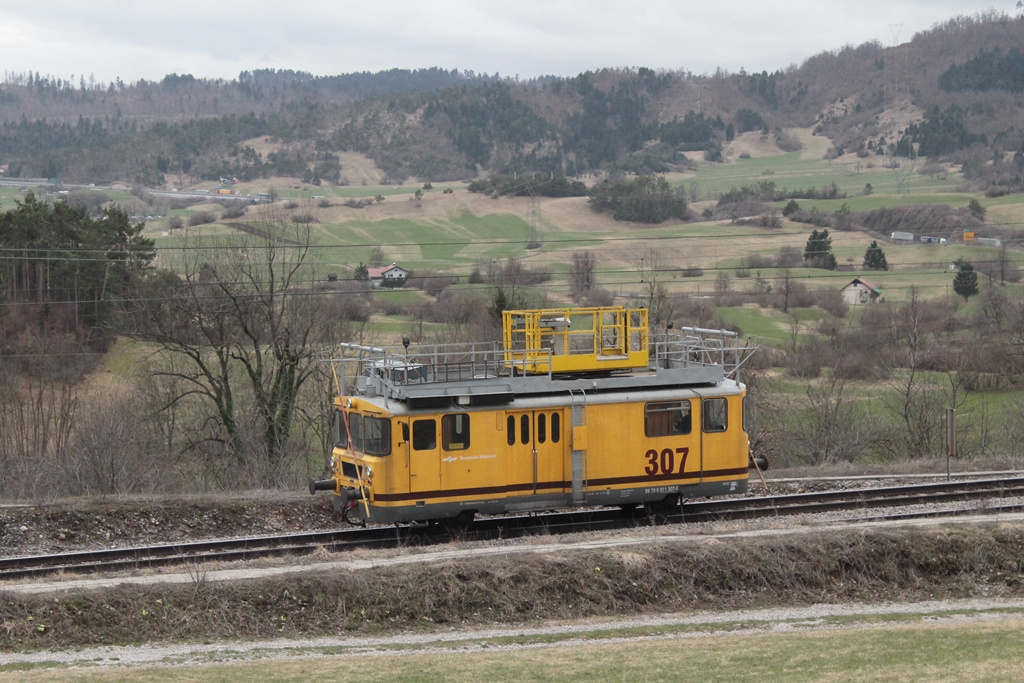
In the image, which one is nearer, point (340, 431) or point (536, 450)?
point (536, 450)

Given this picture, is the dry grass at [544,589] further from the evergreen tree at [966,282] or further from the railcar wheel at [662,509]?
the evergreen tree at [966,282]

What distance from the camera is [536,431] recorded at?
21.1 meters

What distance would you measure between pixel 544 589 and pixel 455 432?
3.57 metres

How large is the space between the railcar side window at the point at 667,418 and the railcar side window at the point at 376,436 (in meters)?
4.96

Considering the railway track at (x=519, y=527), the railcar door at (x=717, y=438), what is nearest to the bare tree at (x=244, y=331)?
the railway track at (x=519, y=527)

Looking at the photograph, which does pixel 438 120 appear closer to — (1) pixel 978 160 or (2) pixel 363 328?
(1) pixel 978 160

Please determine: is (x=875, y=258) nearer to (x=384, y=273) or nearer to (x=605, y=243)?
(x=605, y=243)

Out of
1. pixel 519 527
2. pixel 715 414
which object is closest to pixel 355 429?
pixel 519 527

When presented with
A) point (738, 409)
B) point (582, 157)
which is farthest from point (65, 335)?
point (582, 157)

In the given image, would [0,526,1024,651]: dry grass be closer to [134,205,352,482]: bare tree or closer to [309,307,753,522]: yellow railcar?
[309,307,753,522]: yellow railcar

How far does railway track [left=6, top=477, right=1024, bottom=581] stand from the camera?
19.6 m

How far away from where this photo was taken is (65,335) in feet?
178

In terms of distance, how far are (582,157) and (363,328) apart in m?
130

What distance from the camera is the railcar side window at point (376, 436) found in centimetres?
2022
